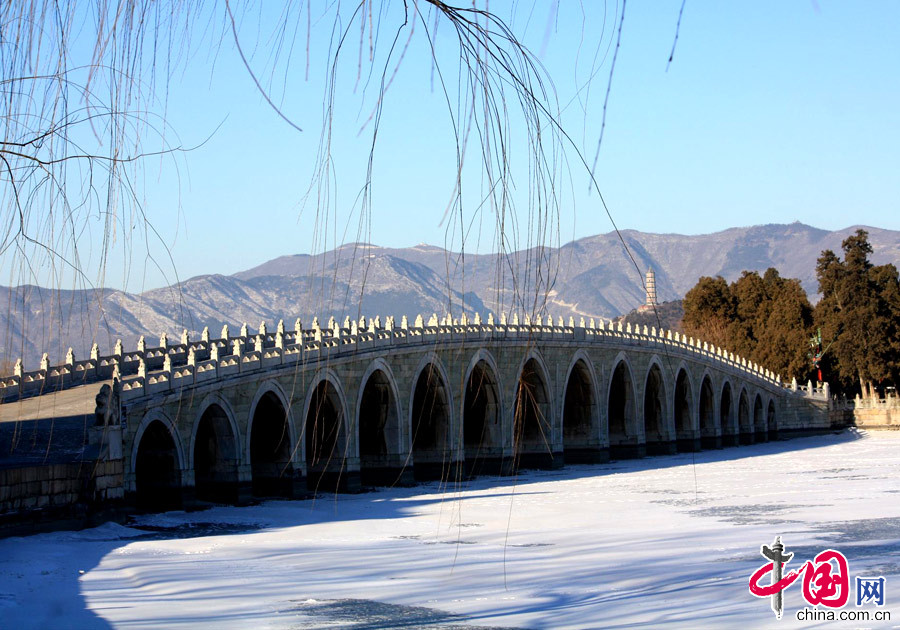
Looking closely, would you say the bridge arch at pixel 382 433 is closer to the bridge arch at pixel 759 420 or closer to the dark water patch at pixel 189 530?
the dark water patch at pixel 189 530

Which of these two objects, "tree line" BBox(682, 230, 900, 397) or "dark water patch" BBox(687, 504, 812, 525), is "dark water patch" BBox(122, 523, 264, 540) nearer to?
"dark water patch" BBox(687, 504, 812, 525)

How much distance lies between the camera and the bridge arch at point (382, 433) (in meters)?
43.3

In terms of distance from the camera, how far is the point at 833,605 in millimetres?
13836

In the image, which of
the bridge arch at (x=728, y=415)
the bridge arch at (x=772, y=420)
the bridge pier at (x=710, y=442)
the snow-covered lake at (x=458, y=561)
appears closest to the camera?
the snow-covered lake at (x=458, y=561)

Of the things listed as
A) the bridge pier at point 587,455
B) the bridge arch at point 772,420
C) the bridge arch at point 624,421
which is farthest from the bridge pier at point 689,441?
the bridge arch at point 772,420

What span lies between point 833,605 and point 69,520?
675 inches

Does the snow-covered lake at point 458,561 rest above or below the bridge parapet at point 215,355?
below

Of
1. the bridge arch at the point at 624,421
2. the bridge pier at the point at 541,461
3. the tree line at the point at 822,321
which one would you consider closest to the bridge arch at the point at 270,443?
the bridge pier at the point at 541,461

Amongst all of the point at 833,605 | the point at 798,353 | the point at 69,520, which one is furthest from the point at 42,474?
the point at 798,353

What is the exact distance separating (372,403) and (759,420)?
161 ft

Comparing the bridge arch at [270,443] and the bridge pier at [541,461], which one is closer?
the bridge arch at [270,443]

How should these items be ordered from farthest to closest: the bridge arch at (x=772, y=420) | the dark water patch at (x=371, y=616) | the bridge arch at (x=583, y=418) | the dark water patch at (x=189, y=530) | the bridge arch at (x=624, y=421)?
1. the bridge arch at (x=772, y=420)
2. the bridge arch at (x=624, y=421)
3. the bridge arch at (x=583, y=418)
4. the dark water patch at (x=189, y=530)
5. the dark water patch at (x=371, y=616)

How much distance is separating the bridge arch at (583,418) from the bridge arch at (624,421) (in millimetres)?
3032

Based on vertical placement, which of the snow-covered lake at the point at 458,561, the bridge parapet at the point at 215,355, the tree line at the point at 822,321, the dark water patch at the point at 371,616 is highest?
the tree line at the point at 822,321
